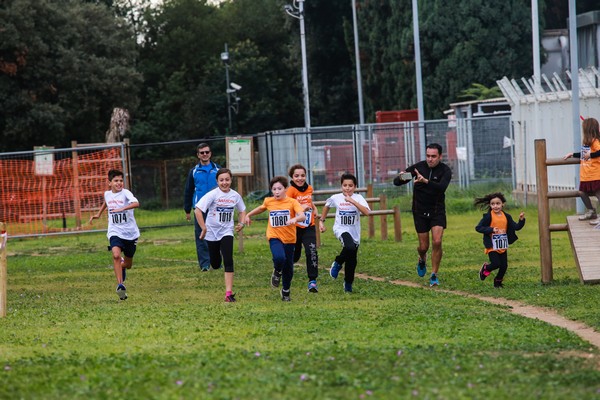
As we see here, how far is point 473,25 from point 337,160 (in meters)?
19.3

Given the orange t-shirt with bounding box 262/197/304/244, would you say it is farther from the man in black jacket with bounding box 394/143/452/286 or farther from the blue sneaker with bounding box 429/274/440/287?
the blue sneaker with bounding box 429/274/440/287

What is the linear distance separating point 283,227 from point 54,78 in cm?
4003

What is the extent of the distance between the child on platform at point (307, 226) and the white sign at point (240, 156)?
8754 mm

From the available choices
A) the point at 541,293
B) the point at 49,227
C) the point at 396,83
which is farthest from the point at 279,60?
the point at 541,293

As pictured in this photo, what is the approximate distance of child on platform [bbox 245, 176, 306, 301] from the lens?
15961mm

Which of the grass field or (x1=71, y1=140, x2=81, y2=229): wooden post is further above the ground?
(x1=71, y1=140, x2=81, y2=229): wooden post

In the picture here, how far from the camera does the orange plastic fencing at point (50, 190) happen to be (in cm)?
3419

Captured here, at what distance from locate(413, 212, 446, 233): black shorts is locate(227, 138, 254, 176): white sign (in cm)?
908

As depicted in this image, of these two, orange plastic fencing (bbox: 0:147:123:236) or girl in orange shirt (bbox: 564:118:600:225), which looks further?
orange plastic fencing (bbox: 0:147:123:236)

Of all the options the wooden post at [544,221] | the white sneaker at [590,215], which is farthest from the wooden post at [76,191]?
the wooden post at [544,221]

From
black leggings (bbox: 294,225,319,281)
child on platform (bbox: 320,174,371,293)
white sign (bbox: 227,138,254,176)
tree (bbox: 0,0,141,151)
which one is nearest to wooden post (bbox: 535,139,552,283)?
child on platform (bbox: 320,174,371,293)

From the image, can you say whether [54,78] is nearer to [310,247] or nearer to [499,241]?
[310,247]

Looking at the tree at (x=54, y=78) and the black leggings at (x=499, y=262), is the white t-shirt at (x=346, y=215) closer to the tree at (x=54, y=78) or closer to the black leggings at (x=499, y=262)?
the black leggings at (x=499, y=262)

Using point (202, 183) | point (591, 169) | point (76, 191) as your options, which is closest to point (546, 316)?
point (591, 169)
